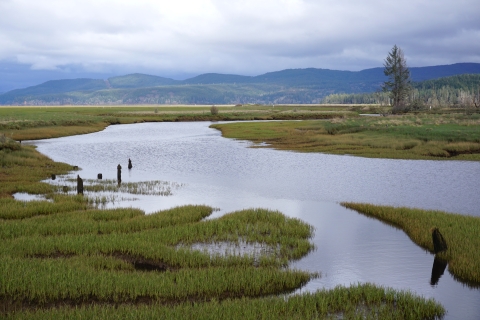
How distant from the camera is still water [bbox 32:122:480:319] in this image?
1639cm

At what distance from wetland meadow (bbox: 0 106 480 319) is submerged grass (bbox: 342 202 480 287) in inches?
2.8

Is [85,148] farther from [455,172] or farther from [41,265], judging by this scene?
[41,265]

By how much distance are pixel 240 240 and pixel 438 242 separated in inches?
293

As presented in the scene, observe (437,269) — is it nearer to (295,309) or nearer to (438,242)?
(438,242)

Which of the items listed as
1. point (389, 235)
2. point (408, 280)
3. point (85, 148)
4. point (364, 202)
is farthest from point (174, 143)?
point (408, 280)

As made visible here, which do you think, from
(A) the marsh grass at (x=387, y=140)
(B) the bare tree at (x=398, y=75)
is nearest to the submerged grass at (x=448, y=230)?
(A) the marsh grass at (x=387, y=140)

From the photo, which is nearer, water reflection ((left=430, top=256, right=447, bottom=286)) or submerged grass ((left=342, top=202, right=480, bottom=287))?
water reflection ((left=430, top=256, right=447, bottom=286))

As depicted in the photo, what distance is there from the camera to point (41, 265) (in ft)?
49.9

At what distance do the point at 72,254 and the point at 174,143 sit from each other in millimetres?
51748

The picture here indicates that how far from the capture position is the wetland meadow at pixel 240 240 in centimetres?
1317

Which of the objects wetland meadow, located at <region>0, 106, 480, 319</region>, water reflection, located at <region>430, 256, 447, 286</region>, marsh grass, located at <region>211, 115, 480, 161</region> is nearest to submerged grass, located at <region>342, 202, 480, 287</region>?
→ wetland meadow, located at <region>0, 106, 480, 319</region>

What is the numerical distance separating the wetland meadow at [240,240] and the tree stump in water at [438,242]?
1.39ft

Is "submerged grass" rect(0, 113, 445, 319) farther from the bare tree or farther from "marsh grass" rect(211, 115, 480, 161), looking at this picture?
the bare tree

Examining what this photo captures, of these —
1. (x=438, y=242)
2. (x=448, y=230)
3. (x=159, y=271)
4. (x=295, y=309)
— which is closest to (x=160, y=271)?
(x=159, y=271)
